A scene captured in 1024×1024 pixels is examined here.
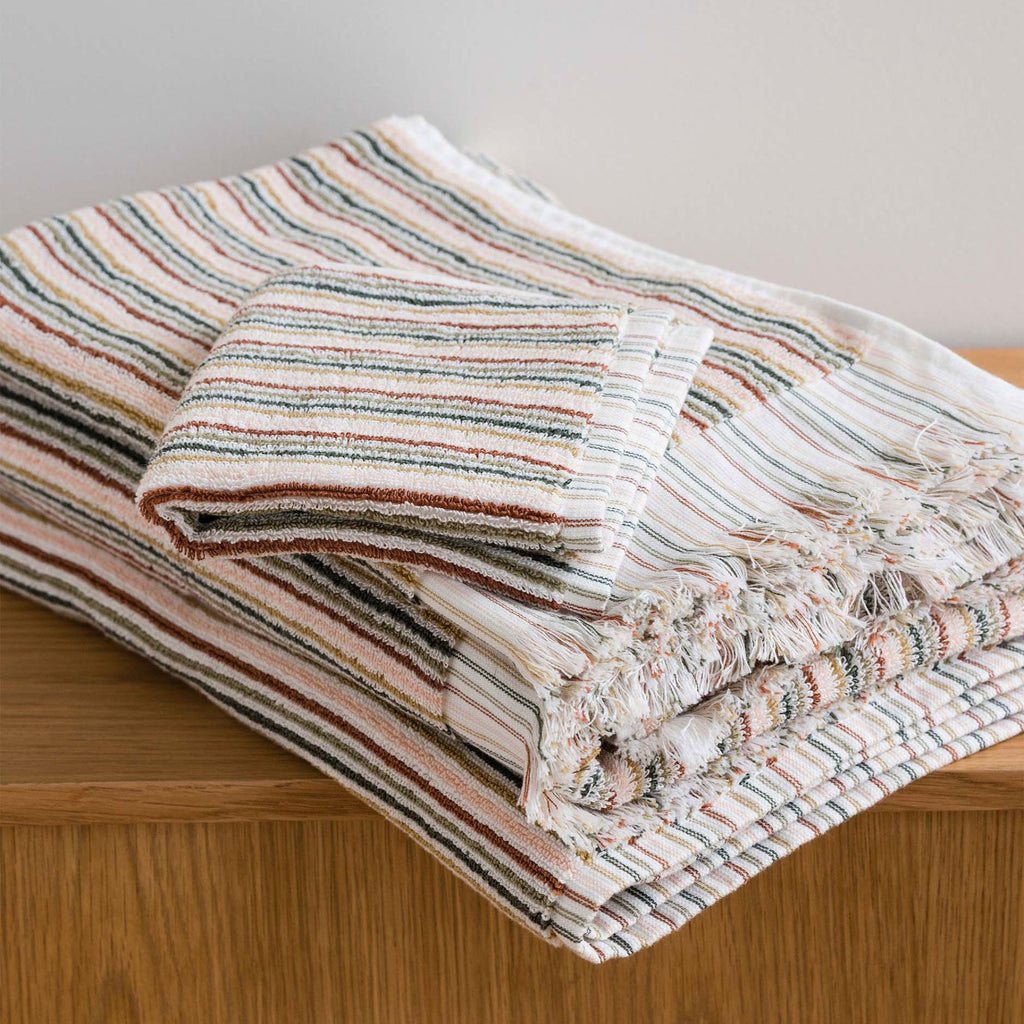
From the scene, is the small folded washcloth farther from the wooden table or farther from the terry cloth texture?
the wooden table

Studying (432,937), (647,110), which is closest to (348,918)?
(432,937)

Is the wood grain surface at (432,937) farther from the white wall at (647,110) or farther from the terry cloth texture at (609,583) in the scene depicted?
the white wall at (647,110)

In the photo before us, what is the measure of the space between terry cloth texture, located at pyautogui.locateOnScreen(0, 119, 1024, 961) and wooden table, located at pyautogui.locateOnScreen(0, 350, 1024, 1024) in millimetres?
54

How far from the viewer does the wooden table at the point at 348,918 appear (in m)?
0.58

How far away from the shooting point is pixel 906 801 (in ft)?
1.80

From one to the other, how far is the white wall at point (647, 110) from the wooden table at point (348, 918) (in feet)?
1.46

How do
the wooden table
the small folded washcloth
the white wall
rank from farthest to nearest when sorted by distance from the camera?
the white wall → the wooden table → the small folded washcloth

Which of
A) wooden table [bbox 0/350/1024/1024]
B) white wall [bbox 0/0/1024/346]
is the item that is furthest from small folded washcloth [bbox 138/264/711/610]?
white wall [bbox 0/0/1024/346]

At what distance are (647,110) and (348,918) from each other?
58 cm

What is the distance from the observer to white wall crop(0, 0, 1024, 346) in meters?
0.81

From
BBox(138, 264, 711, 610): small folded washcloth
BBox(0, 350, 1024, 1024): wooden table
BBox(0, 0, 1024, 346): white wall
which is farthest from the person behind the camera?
BBox(0, 0, 1024, 346): white wall

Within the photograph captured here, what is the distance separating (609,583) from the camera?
448 millimetres

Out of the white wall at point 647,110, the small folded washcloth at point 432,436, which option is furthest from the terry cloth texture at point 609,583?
the white wall at point 647,110

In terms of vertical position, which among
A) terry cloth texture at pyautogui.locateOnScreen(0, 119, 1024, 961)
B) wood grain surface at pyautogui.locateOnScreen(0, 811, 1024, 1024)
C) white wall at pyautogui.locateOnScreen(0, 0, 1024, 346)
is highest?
white wall at pyautogui.locateOnScreen(0, 0, 1024, 346)
